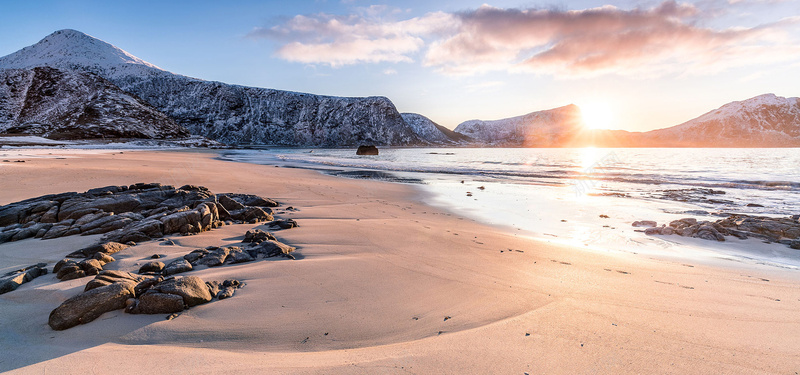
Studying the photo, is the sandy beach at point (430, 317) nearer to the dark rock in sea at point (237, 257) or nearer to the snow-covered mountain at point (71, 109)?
the dark rock in sea at point (237, 257)

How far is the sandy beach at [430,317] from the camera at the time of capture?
7.25 ft

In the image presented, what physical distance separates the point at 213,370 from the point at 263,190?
10.1 m

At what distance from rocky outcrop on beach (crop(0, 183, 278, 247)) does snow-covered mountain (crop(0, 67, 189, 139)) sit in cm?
6665

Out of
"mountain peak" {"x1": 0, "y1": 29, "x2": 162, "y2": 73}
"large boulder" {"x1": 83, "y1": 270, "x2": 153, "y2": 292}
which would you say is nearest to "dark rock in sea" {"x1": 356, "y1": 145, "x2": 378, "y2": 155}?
"large boulder" {"x1": 83, "y1": 270, "x2": 153, "y2": 292}

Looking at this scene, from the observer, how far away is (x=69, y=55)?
121125 mm

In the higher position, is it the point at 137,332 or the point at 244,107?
the point at 244,107

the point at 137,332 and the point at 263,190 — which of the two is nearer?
the point at 137,332

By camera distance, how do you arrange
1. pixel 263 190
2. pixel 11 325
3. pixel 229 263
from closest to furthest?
pixel 11 325 < pixel 229 263 < pixel 263 190

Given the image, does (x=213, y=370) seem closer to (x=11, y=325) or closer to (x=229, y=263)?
(x=11, y=325)

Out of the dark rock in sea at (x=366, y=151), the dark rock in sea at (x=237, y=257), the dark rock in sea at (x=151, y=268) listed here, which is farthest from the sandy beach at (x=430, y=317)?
the dark rock in sea at (x=366, y=151)

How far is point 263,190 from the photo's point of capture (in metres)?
11.4

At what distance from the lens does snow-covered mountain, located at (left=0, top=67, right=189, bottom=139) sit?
197ft

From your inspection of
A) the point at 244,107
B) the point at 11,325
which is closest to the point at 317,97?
the point at 244,107

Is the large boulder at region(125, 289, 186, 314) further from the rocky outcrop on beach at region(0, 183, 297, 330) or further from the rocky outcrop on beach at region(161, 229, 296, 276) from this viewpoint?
the rocky outcrop on beach at region(161, 229, 296, 276)
